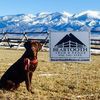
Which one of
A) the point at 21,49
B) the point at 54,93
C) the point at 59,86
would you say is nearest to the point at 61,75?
the point at 59,86

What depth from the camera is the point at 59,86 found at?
36.8 feet

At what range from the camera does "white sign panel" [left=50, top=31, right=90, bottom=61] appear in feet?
55.2

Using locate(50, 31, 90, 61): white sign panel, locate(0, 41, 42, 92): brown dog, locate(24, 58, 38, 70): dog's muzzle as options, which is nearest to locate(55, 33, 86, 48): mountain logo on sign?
locate(50, 31, 90, 61): white sign panel

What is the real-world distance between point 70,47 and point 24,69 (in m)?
7.33

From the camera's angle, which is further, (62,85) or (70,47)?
(70,47)

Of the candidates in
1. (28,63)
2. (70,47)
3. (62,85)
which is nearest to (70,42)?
(70,47)

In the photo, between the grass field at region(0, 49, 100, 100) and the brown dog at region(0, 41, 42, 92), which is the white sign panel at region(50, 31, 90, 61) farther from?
the brown dog at region(0, 41, 42, 92)

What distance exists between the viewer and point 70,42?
17.2m

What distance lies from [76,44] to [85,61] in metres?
0.74

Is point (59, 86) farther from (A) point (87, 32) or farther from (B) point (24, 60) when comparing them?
(A) point (87, 32)

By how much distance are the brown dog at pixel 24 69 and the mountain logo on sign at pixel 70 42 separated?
22.8ft

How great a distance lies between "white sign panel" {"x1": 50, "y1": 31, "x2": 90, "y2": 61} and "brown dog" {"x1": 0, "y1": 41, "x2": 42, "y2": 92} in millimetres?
6927

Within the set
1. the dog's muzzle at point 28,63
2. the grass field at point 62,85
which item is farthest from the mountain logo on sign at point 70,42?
the dog's muzzle at point 28,63

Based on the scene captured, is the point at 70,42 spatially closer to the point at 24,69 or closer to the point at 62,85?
the point at 62,85
